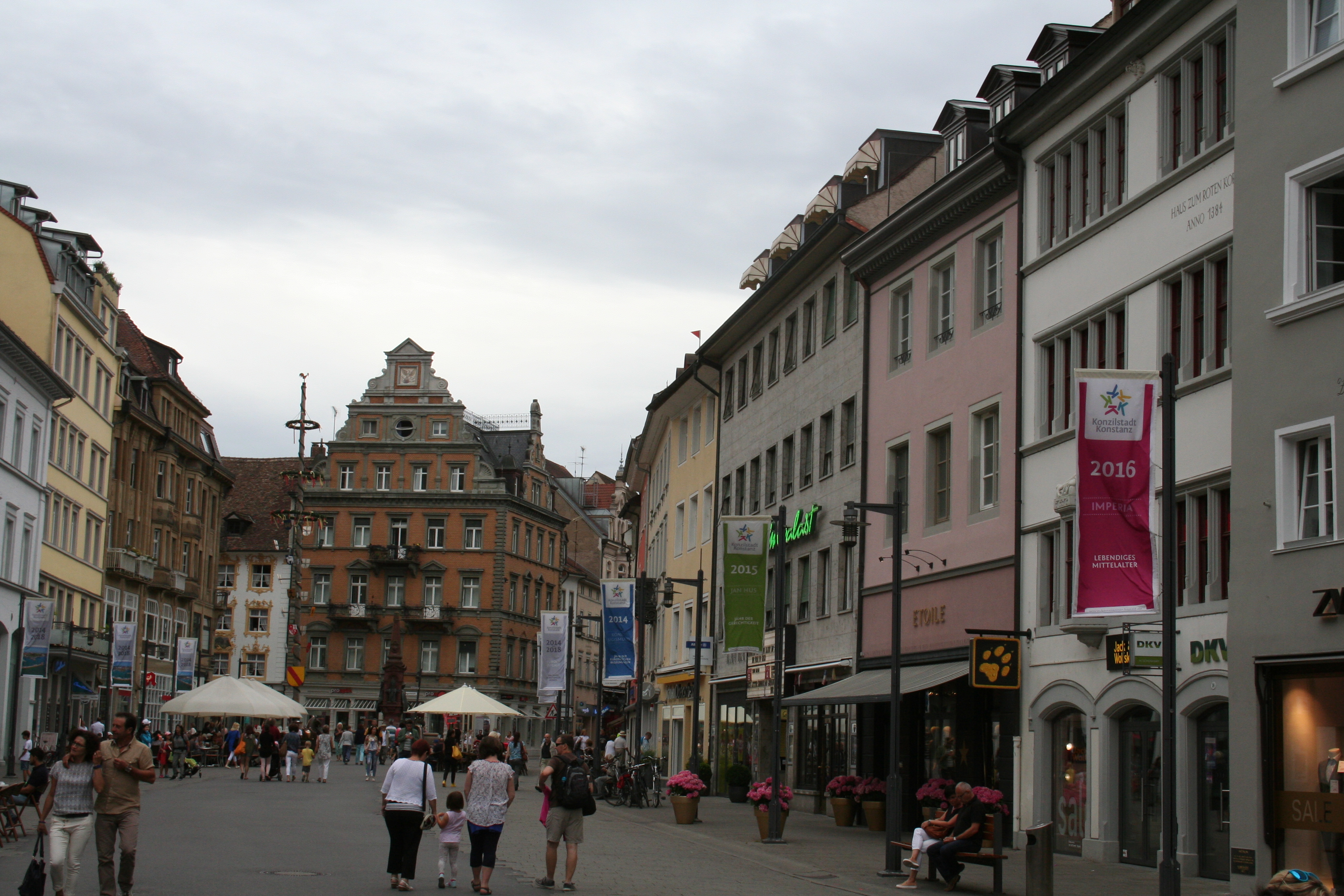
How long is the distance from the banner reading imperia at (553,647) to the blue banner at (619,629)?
4.46 metres

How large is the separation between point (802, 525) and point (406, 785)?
2404cm

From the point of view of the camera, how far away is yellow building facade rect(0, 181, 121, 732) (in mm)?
51000

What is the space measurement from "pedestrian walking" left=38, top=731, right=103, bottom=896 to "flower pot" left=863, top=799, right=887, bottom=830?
756 inches

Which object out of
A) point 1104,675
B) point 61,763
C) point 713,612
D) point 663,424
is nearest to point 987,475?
point 1104,675

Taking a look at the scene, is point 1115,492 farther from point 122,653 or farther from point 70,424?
point 70,424

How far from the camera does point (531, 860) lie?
22.4 metres

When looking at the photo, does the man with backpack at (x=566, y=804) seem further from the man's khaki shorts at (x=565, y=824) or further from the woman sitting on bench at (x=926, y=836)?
the woman sitting on bench at (x=926, y=836)

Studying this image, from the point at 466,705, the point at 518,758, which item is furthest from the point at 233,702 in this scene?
the point at 518,758

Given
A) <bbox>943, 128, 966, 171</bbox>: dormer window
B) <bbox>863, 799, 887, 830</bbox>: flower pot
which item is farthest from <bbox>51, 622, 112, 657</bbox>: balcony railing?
<bbox>943, 128, 966, 171</bbox>: dormer window

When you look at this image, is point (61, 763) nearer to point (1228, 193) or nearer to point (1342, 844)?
point (1342, 844)

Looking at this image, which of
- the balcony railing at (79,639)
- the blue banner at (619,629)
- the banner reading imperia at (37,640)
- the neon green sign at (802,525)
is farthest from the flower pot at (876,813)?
the balcony railing at (79,639)

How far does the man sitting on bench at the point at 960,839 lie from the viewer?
63.1 feet

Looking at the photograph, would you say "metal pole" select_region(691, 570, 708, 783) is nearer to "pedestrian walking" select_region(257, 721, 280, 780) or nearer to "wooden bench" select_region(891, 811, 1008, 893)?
"wooden bench" select_region(891, 811, 1008, 893)

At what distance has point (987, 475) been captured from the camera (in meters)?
29.4
